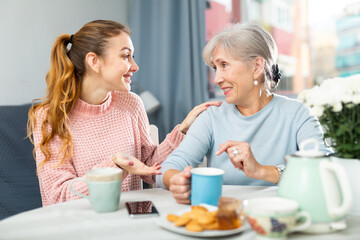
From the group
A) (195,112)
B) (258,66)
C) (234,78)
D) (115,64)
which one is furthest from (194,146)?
(115,64)

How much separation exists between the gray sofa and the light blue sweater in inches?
36.3

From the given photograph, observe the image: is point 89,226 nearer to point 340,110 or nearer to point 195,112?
point 340,110

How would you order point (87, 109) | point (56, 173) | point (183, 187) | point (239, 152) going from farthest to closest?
point (87, 109)
point (56, 173)
point (239, 152)
point (183, 187)

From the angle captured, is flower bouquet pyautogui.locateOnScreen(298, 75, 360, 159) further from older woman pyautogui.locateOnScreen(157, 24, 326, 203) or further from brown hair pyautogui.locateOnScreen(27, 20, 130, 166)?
brown hair pyautogui.locateOnScreen(27, 20, 130, 166)

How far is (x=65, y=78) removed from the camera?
1507mm

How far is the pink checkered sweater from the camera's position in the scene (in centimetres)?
133

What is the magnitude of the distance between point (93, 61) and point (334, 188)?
118cm

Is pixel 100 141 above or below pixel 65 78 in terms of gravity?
below

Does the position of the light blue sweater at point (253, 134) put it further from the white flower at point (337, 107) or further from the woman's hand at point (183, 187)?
the white flower at point (337, 107)

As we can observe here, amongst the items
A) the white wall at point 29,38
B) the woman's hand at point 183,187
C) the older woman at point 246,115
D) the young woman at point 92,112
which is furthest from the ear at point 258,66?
the white wall at point 29,38

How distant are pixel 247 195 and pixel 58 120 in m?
0.80

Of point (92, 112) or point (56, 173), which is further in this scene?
point (92, 112)

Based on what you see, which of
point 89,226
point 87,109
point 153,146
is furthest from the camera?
point 153,146

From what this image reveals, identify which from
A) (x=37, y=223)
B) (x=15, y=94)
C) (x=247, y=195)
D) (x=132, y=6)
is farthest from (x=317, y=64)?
(x=37, y=223)
